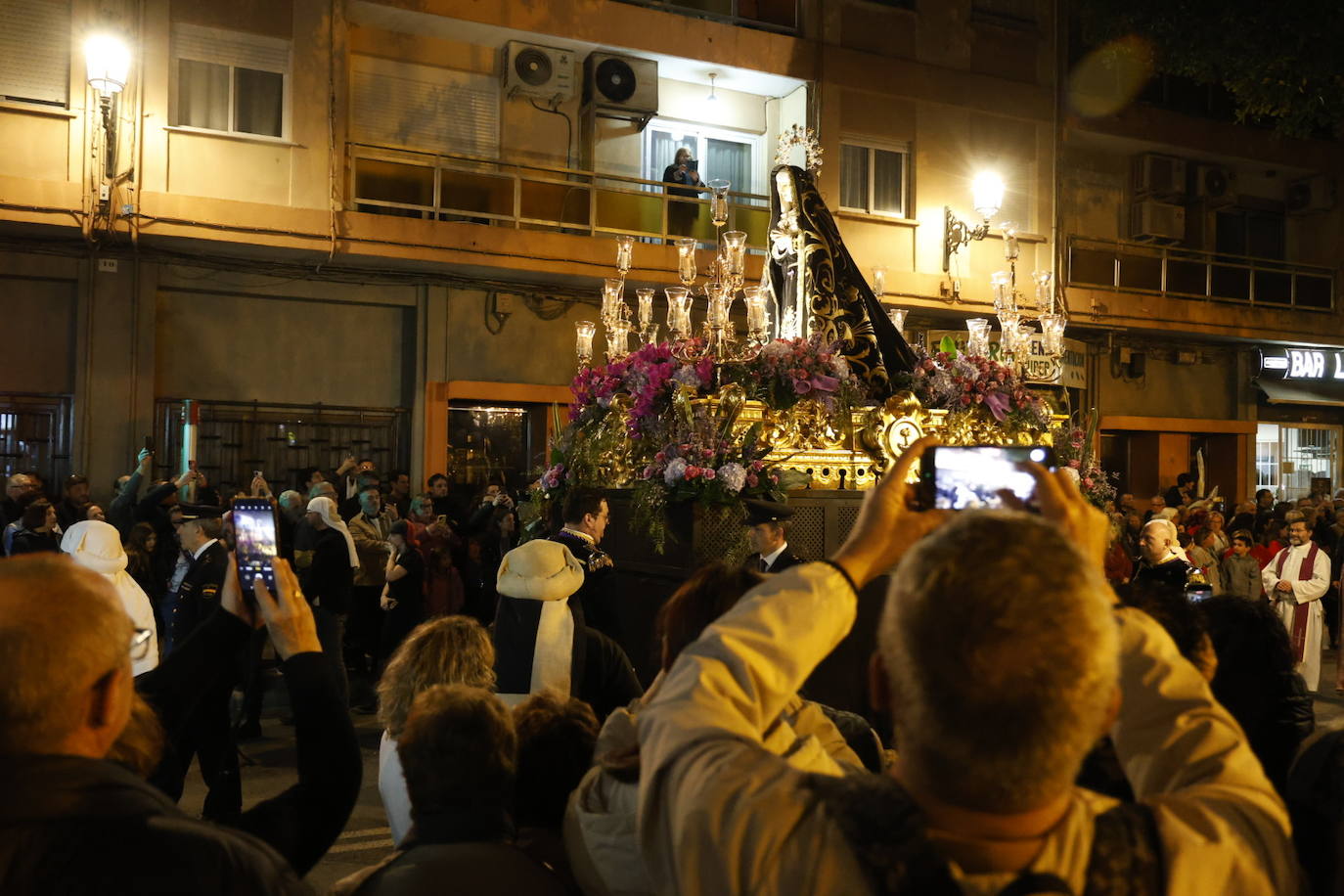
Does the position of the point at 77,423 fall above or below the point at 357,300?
below

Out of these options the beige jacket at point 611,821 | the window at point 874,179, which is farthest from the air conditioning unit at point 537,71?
the beige jacket at point 611,821

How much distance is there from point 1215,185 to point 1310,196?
2.69m

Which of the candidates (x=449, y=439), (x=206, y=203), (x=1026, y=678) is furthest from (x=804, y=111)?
(x=1026, y=678)

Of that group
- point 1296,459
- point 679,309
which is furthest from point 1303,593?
point 1296,459

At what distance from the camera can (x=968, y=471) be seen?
6.84 ft

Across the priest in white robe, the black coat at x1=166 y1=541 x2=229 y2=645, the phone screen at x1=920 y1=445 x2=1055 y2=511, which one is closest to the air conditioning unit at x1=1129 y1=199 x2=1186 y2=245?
the priest in white robe

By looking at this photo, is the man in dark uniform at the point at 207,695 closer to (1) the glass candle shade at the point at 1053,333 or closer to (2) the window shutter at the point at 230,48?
(1) the glass candle shade at the point at 1053,333

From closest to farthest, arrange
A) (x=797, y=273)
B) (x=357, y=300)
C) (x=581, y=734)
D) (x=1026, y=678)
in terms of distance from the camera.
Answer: (x=1026, y=678) < (x=581, y=734) < (x=797, y=273) < (x=357, y=300)

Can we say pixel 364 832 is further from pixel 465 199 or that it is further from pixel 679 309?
pixel 465 199

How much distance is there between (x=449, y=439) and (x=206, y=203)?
4338 millimetres

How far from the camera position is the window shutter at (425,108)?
1494cm

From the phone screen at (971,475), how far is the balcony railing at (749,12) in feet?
49.5

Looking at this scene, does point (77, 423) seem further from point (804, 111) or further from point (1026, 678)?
point (1026, 678)

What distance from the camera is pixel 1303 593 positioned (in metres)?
10.1
